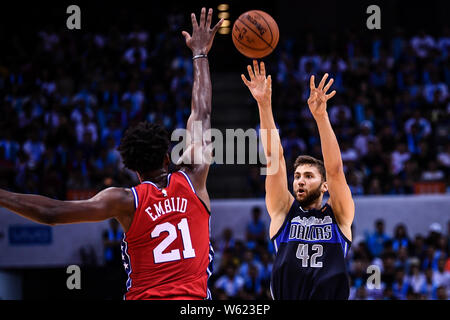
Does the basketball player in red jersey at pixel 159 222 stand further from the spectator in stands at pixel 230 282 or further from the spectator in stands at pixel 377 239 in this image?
the spectator in stands at pixel 377 239

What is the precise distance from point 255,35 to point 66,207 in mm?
3150

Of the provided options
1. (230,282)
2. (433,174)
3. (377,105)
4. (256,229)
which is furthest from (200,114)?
(377,105)

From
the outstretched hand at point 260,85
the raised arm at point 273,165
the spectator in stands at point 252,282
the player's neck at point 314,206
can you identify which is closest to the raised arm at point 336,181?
the player's neck at point 314,206

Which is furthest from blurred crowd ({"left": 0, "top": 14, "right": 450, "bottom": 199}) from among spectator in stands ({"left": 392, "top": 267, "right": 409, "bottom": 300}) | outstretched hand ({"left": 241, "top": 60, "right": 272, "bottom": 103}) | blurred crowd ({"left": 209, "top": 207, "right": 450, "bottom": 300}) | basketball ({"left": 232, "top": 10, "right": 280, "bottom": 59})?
outstretched hand ({"left": 241, "top": 60, "right": 272, "bottom": 103})

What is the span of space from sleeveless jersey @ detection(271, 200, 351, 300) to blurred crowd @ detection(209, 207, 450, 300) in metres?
5.23

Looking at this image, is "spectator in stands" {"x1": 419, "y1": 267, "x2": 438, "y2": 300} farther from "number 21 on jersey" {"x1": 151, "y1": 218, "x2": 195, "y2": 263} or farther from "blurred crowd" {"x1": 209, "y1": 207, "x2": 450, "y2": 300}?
"number 21 on jersey" {"x1": 151, "y1": 218, "x2": 195, "y2": 263}

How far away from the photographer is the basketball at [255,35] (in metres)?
5.87

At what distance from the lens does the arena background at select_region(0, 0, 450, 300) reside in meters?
11.1

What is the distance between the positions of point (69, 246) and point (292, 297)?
8.25m

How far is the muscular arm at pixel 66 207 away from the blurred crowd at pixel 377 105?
27.6ft

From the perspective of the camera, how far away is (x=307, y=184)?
4.79m

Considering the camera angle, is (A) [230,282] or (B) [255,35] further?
(A) [230,282]

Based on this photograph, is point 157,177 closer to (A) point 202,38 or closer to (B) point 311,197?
(A) point 202,38

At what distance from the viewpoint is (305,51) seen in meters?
15.9
